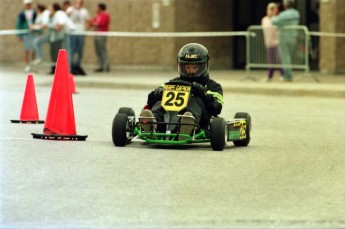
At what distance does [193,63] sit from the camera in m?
13.8

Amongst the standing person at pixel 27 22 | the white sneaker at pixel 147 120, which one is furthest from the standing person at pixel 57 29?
the white sneaker at pixel 147 120

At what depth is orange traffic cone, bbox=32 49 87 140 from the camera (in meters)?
13.9

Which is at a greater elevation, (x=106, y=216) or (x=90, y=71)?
(x=106, y=216)

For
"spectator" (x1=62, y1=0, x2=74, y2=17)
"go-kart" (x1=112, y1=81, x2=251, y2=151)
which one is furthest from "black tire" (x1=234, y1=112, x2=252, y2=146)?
"spectator" (x1=62, y1=0, x2=74, y2=17)

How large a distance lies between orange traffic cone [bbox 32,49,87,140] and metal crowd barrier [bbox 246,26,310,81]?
12694 millimetres

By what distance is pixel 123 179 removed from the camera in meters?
10.8

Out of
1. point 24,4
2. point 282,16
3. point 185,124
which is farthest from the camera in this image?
point 24,4

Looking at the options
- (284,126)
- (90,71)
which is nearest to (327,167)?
(284,126)

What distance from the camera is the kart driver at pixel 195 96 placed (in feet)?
43.6

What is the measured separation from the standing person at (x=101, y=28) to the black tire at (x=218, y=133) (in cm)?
1854

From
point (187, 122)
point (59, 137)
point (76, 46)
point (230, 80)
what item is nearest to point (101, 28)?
point (76, 46)

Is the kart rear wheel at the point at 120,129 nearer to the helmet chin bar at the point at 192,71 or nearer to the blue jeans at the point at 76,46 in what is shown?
the helmet chin bar at the point at 192,71

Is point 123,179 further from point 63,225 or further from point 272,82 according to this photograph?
point 272,82

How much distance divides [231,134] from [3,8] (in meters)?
23.5
